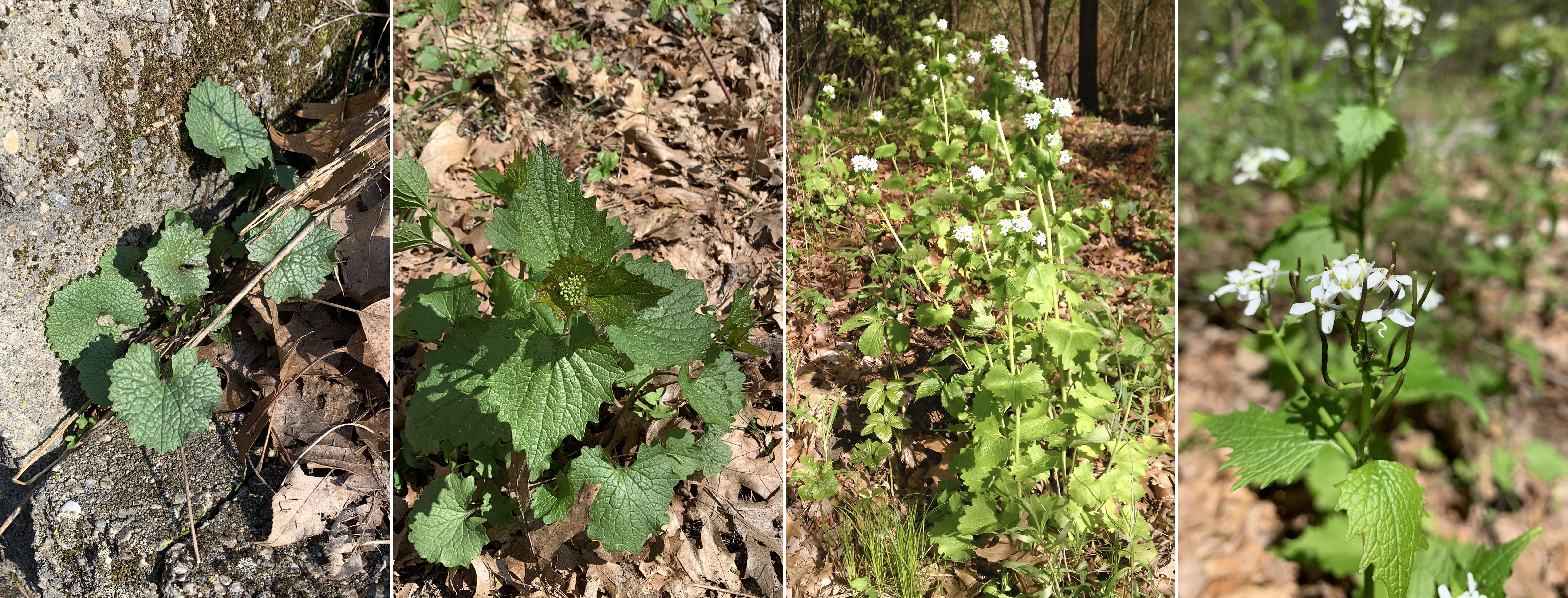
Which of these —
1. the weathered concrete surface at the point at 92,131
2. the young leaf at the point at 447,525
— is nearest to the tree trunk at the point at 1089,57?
the young leaf at the point at 447,525

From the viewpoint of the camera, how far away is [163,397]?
2145mm

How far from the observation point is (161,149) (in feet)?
7.45

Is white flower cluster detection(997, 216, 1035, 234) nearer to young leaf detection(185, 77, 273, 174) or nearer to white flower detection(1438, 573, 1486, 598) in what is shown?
white flower detection(1438, 573, 1486, 598)

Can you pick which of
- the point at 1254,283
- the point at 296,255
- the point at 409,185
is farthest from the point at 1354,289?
the point at 296,255

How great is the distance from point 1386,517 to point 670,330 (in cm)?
134

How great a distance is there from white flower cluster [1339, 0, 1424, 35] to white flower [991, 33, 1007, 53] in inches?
33.1

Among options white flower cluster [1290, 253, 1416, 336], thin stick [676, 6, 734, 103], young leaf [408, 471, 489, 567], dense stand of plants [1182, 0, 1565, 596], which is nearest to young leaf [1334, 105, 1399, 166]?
dense stand of plants [1182, 0, 1565, 596]

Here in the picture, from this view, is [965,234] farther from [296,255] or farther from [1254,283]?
[296,255]

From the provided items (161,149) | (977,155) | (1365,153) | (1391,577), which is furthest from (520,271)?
(1365,153)

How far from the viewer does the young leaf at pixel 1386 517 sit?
1375 mm

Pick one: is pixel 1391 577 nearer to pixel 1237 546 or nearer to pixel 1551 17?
pixel 1237 546

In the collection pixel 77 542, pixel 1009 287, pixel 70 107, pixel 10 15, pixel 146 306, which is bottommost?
pixel 77 542

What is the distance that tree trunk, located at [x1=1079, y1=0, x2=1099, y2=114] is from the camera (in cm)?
164

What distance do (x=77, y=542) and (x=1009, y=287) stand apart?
248cm
